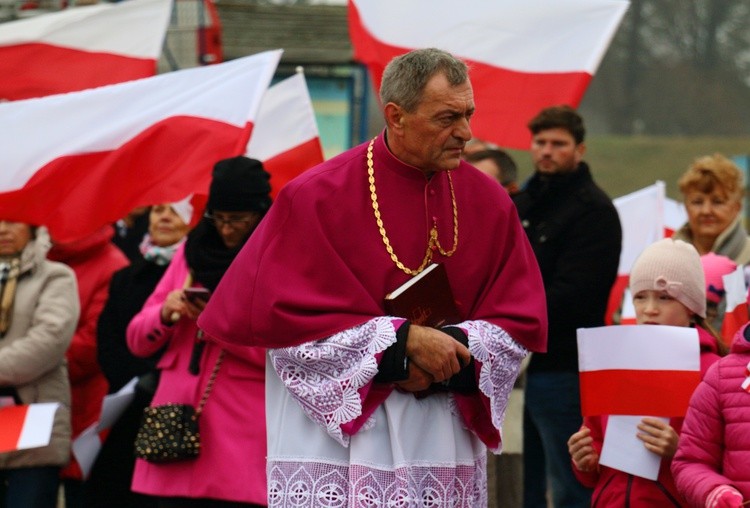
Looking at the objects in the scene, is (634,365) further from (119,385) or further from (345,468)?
(119,385)

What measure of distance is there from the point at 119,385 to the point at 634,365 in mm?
3269

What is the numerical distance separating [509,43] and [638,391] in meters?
3.37

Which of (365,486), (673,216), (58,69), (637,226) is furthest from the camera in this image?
(673,216)

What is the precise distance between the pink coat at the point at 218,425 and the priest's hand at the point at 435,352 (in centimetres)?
158

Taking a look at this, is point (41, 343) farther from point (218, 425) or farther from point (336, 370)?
point (336, 370)

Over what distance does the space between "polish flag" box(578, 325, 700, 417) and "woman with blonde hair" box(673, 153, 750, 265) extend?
1.97 metres

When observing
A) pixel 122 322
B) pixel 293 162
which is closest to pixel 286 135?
pixel 293 162

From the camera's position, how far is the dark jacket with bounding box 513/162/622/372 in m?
7.13

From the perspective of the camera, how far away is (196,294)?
627cm

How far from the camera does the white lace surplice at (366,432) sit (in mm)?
4750

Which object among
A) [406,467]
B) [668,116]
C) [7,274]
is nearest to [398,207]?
[406,467]

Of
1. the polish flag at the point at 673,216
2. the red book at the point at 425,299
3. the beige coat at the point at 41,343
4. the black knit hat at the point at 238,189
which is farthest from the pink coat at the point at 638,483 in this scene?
the polish flag at the point at 673,216

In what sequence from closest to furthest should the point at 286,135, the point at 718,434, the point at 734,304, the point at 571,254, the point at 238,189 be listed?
the point at 718,434, the point at 734,304, the point at 238,189, the point at 571,254, the point at 286,135

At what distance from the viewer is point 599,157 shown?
80.4 feet
